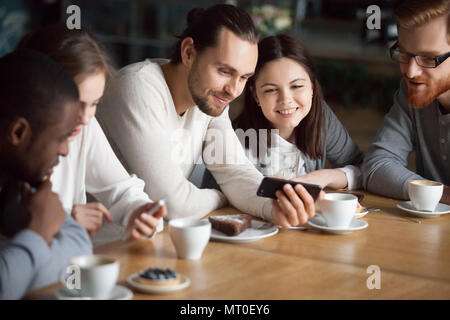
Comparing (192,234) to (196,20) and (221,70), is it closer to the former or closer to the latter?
(221,70)

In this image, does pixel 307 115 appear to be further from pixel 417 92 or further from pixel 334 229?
pixel 334 229

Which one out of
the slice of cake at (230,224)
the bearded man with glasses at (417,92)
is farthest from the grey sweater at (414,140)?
the slice of cake at (230,224)

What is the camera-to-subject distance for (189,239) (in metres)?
1.34

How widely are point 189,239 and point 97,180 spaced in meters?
0.53

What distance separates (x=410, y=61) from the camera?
228cm

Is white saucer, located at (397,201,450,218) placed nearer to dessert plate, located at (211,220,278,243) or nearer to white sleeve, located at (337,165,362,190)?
white sleeve, located at (337,165,362,190)

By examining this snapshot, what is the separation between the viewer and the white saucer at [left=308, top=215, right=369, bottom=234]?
163 cm

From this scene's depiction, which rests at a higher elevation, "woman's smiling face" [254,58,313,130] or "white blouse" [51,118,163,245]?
"woman's smiling face" [254,58,313,130]

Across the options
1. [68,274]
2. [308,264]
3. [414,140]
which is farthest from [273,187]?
[414,140]

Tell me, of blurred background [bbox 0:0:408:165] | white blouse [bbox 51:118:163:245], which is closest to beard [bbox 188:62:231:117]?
white blouse [bbox 51:118:163:245]

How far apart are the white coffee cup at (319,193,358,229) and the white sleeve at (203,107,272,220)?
6.9 inches

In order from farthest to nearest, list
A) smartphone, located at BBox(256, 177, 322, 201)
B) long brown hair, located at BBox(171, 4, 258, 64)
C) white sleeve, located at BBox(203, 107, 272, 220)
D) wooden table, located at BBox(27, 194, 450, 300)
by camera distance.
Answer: long brown hair, located at BBox(171, 4, 258, 64), white sleeve, located at BBox(203, 107, 272, 220), smartphone, located at BBox(256, 177, 322, 201), wooden table, located at BBox(27, 194, 450, 300)

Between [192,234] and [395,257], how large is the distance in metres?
0.50
